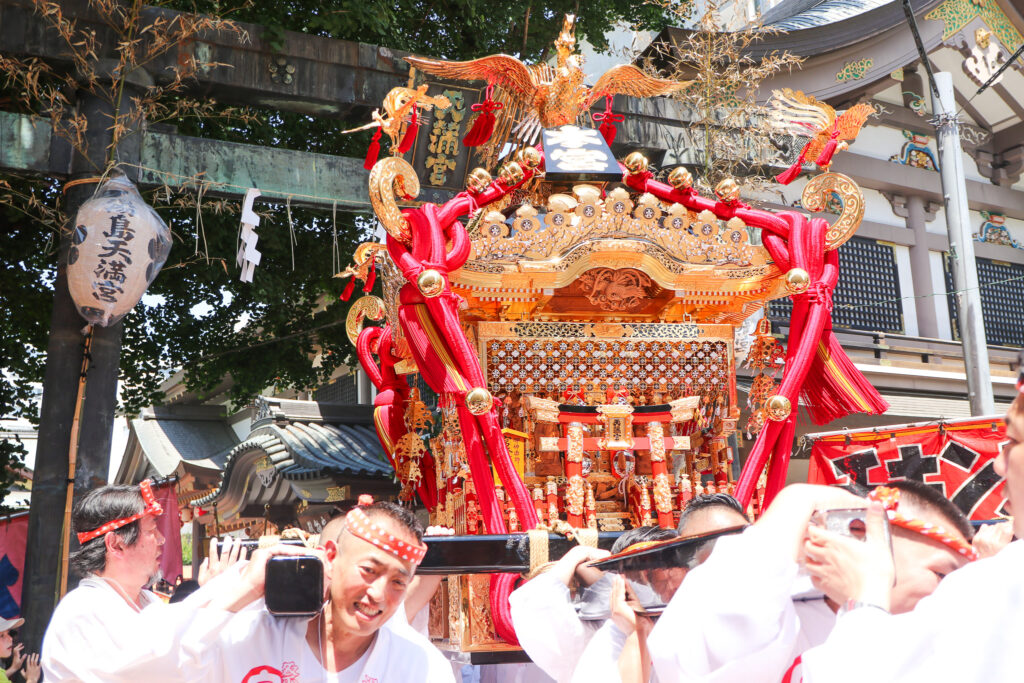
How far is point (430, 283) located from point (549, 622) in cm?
278

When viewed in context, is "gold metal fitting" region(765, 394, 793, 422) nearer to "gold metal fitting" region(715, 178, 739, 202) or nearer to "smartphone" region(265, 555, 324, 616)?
"gold metal fitting" region(715, 178, 739, 202)

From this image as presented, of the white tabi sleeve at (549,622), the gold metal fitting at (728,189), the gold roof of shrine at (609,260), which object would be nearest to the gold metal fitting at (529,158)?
the gold roof of shrine at (609,260)

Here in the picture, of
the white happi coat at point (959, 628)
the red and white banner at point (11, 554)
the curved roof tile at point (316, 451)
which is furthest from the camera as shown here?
the curved roof tile at point (316, 451)

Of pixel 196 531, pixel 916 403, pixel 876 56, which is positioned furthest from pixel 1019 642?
pixel 196 531

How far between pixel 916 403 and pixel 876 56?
12.7 ft

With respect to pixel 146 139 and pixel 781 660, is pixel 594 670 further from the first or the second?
pixel 146 139

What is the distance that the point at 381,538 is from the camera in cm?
242

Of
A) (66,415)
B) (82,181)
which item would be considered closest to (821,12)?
(82,181)

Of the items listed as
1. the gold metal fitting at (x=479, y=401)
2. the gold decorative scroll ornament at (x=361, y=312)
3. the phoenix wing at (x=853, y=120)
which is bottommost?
the gold metal fitting at (x=479, y=401)

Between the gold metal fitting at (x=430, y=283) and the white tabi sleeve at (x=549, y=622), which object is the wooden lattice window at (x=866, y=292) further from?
the white tabi sleeve at (x=549, y=622)

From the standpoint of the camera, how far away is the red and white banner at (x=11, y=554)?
7771 mm

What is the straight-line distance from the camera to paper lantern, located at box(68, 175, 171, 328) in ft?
20.7

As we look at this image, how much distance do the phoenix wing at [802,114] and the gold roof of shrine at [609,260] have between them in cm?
94

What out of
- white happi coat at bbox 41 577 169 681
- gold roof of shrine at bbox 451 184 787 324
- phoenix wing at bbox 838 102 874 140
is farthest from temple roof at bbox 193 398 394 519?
white happi coat at bbox 41 577 169 681
